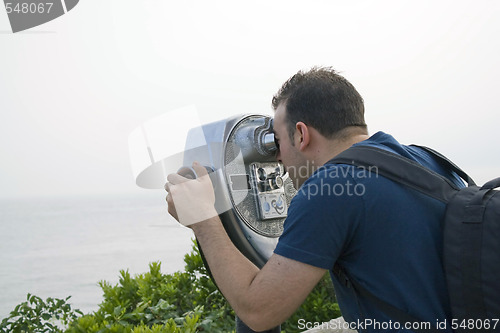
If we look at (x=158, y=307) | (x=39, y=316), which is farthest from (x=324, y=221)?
(x=39, y=316)

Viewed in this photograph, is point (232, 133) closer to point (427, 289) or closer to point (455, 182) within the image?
point (455, 182)

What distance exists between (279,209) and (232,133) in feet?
0.99

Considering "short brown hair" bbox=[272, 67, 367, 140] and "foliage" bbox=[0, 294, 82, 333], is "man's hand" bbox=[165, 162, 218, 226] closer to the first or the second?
"short brown hair" bbox=[272, 67, 367, 140]

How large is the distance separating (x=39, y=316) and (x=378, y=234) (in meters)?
1.87

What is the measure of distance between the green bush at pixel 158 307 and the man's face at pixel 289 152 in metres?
0.90

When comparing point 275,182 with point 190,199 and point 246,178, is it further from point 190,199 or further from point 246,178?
point 190,199

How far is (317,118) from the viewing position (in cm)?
138

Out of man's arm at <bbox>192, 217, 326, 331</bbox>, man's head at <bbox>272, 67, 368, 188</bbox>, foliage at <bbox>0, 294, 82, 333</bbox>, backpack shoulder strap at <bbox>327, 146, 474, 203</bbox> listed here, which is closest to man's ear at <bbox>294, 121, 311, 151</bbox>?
man's head at <bbox>272, 67, 368, 188</bbox>

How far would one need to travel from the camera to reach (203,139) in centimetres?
166

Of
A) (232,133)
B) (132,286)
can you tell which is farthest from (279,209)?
(132,286)

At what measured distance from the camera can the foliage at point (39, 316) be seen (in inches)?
92.0

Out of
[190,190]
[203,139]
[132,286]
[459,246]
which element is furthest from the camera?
[132,286]

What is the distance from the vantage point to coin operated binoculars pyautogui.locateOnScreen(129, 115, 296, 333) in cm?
160

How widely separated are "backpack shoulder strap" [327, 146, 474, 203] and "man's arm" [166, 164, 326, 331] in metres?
0.26
